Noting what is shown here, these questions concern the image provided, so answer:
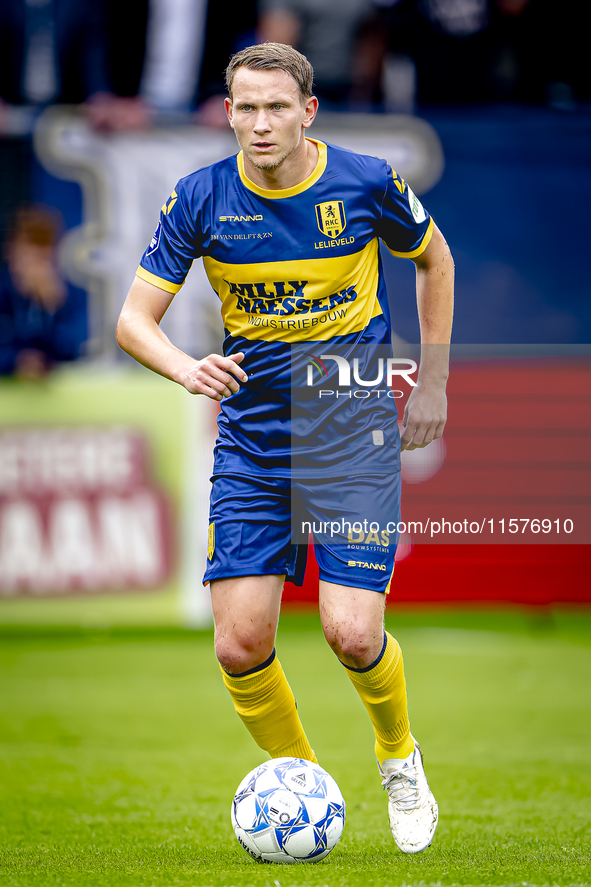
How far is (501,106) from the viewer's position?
10477 mm

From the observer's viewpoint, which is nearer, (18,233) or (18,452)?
(18,452)

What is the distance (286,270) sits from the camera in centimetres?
377

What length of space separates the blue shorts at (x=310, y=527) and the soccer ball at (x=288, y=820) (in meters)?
0.66

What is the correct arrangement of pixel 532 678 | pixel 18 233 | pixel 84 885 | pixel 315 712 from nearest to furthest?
pixel 84 885, pixel 315 712, pixel 532 678, pixel 18 233

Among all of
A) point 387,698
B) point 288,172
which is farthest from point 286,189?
point 387,698

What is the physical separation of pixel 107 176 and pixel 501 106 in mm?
3594

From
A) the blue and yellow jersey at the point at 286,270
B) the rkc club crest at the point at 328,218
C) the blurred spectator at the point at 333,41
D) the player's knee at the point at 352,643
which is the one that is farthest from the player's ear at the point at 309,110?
the blurred spectator at the point at 333,41

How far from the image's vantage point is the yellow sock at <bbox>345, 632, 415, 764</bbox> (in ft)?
12.3

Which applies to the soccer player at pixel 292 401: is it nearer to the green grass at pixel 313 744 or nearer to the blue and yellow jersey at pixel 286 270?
the blue and yellow jersey at pixel 286 270

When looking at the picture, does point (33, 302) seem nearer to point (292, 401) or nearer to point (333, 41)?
point (333, 41)

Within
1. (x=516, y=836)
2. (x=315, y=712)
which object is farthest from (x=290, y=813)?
(x=315, y=712)

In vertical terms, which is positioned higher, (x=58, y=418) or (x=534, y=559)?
(x=58, y=418)

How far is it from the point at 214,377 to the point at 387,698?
1.22 metres

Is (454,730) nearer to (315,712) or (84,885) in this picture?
(315,712)
